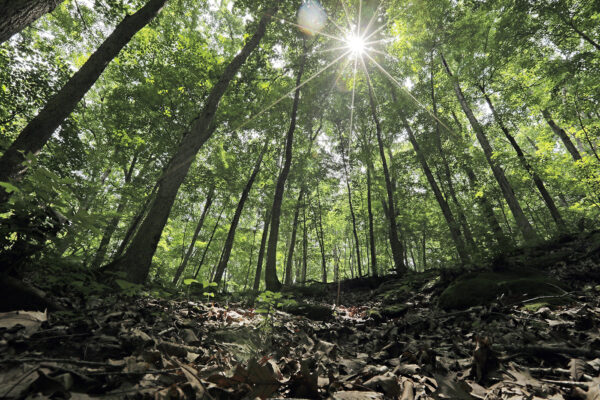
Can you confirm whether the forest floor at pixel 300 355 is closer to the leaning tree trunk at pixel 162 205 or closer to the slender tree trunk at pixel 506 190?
the leaning tree trunk at pixel 162 205

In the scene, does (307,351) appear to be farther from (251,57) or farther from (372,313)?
(251,57)

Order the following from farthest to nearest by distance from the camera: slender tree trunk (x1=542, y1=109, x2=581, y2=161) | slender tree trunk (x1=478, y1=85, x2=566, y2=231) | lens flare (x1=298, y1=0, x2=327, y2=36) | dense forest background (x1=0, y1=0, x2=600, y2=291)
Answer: slender tree trunk (x1=542, y1=109, x2=581, y2=161)
slender tree trunk (x1=478, y1=85, x2=566, y2=231)
lens flare (x1=298, y1=0, x2=327, y2=36)
dense forest background (x1=0, y1=0, x2=600, y2=291)

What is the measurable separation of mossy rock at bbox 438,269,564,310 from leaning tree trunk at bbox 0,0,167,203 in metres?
6.69

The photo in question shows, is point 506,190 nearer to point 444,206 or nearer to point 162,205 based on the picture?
point 444,206

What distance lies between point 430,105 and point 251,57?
10416mm

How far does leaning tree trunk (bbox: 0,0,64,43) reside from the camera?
3.31 m

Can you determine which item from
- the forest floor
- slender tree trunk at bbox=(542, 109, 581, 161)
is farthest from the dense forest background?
the forest floor

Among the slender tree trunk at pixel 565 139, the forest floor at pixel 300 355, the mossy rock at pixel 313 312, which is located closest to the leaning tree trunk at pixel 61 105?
the forest floor at pixel 300 355

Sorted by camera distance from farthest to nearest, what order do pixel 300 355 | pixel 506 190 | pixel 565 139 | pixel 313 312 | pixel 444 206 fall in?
1. pixel 565 139
2. pixel 506 190
3. pixel 444 206
4. pixel 313 312
5. pixel 300 355

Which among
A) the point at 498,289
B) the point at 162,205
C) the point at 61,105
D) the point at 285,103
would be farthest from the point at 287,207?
the point at 498,289

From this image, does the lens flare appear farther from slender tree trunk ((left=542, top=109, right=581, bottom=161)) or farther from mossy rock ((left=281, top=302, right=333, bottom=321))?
slender tree trunk ((left=542, top=109, right=581, bottom=161))

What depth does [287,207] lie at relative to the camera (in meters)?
16.0

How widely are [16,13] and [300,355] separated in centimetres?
587

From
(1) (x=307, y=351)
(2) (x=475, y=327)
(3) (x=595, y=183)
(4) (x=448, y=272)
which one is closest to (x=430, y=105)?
(3) (x=595, y=183)
